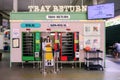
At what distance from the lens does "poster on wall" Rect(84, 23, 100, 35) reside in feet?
53.9

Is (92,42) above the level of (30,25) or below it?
below

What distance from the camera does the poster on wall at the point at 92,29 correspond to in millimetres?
16438

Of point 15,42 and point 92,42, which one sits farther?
point 15,42

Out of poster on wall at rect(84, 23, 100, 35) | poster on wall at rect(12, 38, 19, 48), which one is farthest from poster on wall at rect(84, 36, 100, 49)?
poster on wall at rect(12, 38, 19, 48)

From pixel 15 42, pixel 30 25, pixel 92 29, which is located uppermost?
pixel 30 25

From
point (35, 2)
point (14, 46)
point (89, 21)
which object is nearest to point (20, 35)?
point (14, 46)

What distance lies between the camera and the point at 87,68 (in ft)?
50.9

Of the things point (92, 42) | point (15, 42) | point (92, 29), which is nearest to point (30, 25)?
point (15, 42)

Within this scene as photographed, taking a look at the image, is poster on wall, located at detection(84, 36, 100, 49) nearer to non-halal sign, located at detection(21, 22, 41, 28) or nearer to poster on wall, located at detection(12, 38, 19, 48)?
non-halal sign, located at detection(21, 22, 41, 28)

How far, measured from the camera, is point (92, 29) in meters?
16.4

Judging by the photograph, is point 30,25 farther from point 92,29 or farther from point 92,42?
point 92,42

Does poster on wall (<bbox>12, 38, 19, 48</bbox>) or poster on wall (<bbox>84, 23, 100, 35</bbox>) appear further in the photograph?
poster on wall (<bbox>12, 38, 19, 48</bbox>)

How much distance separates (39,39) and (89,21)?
292 centimetres

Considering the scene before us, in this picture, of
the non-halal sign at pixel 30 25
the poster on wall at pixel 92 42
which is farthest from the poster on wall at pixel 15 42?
the poster on wall at pixel 92 42
